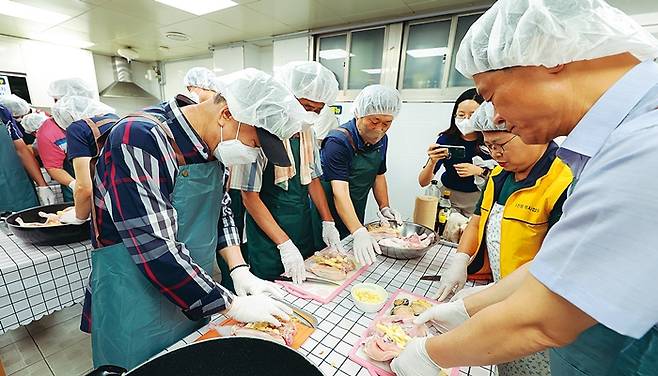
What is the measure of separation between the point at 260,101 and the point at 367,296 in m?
0.88

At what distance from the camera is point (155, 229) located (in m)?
0.89

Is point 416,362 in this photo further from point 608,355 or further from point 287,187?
point 287,187

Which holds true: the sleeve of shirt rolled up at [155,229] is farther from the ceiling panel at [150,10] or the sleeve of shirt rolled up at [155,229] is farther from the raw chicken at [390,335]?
the ceiling panel at [150,10]

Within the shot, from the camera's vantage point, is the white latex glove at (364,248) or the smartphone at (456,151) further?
the smartphone at (456,151)

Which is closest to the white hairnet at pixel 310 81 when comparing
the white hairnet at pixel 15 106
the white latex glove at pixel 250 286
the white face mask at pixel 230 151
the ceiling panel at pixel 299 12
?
the white face mask at pixel 230 151

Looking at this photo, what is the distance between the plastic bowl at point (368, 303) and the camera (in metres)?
1.11

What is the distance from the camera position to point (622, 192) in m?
0.41

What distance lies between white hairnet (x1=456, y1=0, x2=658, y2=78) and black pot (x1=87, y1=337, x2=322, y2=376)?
0.87 m

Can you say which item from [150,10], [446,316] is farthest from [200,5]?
[446,316]

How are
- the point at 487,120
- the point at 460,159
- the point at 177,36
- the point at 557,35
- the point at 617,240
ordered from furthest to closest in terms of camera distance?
the point at 177,36, the point at 460,159, the point at 487,120, the point at 557,35, the point at 617,240

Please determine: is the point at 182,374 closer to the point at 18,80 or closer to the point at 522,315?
the point at 522,315

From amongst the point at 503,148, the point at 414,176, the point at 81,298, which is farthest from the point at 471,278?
the point at 414,176

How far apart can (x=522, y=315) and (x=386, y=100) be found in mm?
1719

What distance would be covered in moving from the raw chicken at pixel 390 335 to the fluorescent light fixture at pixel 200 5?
12.2 ft
